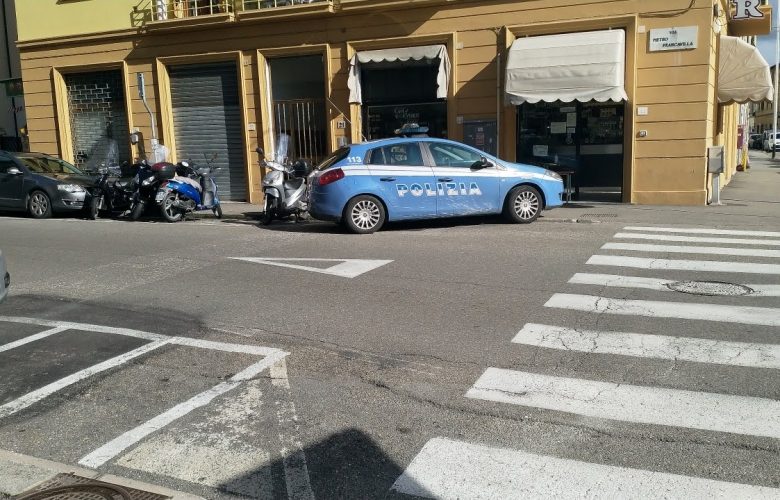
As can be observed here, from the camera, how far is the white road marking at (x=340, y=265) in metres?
8.52

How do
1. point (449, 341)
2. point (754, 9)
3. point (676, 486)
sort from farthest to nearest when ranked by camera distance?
point (754, 9) → point (449, 341) → point (676, 486)

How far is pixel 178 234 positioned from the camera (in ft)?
40.1

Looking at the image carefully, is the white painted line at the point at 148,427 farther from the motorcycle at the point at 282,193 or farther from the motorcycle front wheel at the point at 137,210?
the motorcycle front wheel at the point at 137,210

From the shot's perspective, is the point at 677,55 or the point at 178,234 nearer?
the point at 178,234

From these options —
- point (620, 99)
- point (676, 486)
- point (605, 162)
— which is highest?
point (620, 99)

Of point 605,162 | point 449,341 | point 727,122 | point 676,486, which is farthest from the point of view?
point 727,122

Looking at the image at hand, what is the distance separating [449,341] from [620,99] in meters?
10.4

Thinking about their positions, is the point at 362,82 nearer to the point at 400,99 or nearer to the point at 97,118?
the point at 400,99

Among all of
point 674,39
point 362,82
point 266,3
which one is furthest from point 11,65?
point 674,39

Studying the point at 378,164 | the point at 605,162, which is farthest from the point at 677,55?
the point at 378,164

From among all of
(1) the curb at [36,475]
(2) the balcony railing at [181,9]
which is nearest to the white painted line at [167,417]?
(1) the curb at [36,475]

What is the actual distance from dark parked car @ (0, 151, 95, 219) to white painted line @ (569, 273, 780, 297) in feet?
39.3

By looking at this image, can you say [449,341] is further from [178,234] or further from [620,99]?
[620,99]

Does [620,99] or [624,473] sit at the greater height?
[620,99]
